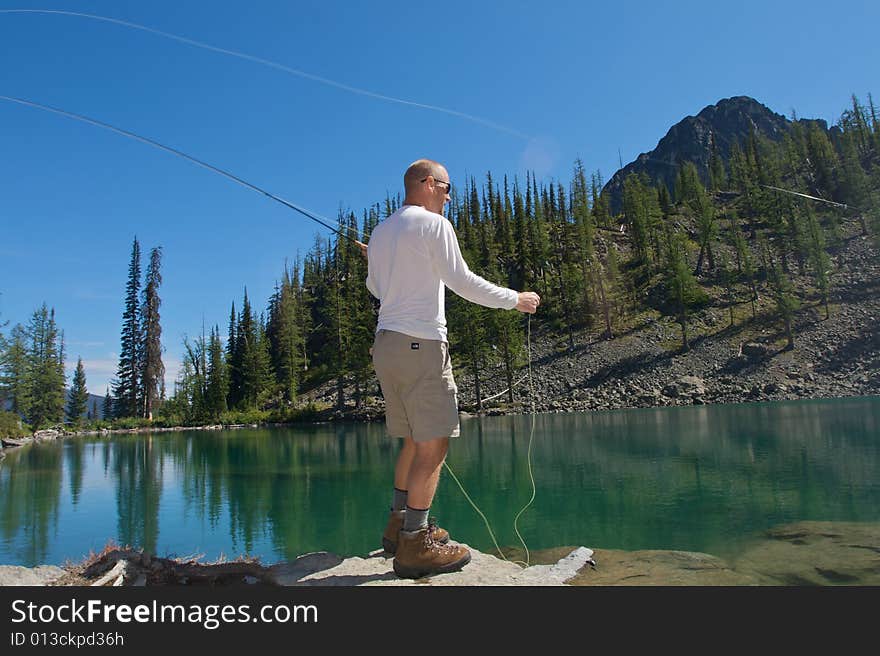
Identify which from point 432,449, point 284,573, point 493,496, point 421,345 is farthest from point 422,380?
point 493,496

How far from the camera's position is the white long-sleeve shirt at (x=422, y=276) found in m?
3.52

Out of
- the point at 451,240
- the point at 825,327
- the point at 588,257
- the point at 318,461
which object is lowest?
the point at 318,461

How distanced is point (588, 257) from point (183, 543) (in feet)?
200

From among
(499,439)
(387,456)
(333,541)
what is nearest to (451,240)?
(333,541)

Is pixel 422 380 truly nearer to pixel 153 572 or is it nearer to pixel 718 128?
pixel 153 572

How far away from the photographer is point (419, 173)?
389 cm

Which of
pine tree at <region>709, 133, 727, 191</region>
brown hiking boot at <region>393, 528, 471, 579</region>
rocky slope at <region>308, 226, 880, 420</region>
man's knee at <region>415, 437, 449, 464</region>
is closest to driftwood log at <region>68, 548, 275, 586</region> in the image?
brown hiking boot at <region>393, 528, 471, 579</region>

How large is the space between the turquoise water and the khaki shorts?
12.4 feet

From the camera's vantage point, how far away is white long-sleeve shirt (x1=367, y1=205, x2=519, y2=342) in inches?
139

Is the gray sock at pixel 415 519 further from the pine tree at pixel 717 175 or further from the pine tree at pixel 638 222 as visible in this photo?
the pine tree at pixel 717 175

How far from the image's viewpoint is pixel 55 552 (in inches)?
312

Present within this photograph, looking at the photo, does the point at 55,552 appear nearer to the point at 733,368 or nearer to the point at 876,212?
the point at 733,368

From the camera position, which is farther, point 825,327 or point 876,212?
point 876,212

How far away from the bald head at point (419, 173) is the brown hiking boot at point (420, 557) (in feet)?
7.80
